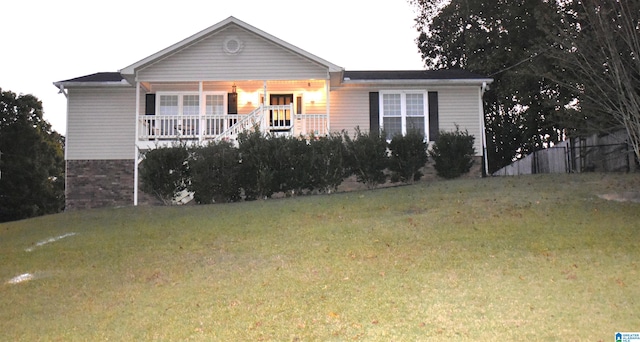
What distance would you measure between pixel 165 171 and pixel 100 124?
17.4 feet

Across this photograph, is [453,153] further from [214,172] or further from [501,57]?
[501,57]

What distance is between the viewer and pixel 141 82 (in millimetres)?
19078

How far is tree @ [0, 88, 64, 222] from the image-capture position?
33188 mm

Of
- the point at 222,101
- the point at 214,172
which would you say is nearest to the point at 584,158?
the point at 222,101

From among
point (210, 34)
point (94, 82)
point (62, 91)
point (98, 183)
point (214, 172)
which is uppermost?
point (210, 34)

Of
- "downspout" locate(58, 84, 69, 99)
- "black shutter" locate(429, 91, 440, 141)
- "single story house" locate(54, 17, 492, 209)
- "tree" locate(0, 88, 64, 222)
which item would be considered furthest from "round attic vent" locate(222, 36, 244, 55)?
"tree" locate(0, 88, 64, 222)

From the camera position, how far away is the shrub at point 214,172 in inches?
620

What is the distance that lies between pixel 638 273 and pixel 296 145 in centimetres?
982

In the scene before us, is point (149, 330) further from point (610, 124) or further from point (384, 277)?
point (610, 124)

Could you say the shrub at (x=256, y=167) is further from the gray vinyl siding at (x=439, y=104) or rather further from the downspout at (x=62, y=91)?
the downspout at (x=62, y=91)

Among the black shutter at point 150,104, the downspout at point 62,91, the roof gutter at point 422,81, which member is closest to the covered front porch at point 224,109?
the black shutter at point 150,104

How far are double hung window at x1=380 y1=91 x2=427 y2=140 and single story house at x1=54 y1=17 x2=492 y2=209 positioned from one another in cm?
3

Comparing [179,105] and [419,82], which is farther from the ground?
[419,82]

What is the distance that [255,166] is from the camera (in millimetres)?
15898
